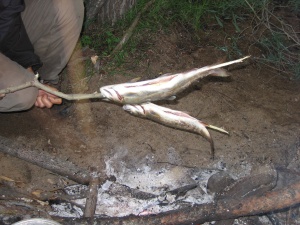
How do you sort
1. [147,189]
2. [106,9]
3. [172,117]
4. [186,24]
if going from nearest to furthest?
[172,117] < [147,189] < [106,9] < [186,24]

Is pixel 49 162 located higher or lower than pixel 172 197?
higher

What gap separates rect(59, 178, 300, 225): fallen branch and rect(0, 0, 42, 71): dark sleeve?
1.87m

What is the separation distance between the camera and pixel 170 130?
410 cm

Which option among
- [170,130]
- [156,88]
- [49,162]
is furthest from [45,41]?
[156,88]

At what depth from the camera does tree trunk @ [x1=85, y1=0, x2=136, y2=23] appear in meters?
5.07

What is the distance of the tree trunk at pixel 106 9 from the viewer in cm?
507

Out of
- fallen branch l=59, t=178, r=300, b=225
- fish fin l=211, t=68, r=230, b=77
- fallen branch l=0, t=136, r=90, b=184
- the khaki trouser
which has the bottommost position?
fallen branch l=0, t=136, r=90, b=184

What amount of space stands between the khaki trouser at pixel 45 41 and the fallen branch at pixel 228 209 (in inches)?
65.3

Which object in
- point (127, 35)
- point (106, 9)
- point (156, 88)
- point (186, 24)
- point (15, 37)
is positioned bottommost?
point (186, 24)

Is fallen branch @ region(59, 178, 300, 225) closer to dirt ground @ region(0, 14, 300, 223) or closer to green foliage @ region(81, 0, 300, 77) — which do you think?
dirt ground @ region(0, 14, 300, 223)

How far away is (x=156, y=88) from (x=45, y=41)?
239cm

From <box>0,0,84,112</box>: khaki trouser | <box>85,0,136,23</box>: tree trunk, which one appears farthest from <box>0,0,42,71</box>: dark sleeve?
<box>85,0,136,23</box>: tree trunk

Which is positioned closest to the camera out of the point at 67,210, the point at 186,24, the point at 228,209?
the point at 228,209

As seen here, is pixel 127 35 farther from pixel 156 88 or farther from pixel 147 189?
pixel 156 88
